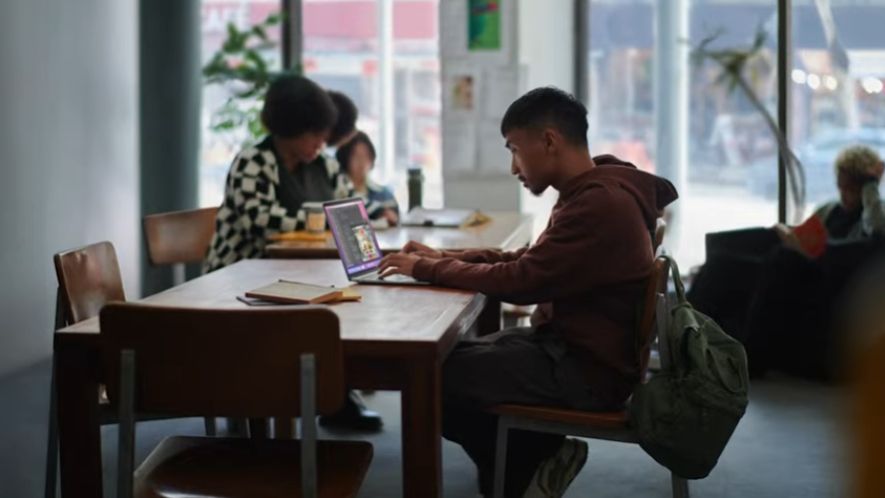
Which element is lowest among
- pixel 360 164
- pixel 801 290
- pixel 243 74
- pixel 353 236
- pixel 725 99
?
pixel 801 290

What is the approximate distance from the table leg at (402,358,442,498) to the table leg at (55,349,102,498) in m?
0.63

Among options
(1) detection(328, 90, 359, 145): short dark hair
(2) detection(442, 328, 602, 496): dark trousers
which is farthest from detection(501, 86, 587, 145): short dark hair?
(1) detection(328, 90, 359, 145): short dark hair

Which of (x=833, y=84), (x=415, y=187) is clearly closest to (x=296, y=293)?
(x=415, y=187)

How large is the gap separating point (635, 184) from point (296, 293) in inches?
33.4

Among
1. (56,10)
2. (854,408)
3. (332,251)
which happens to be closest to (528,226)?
(332,251)

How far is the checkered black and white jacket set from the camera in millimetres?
4391

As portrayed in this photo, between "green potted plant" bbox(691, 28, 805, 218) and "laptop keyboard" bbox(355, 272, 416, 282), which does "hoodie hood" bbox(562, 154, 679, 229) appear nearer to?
"laptop keyboard" bbox(355, 272, 416, 282)

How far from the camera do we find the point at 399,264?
328 cm

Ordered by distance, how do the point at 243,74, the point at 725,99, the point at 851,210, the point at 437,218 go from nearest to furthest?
the point at 437,218 < the point at 851,210 < the point at 243,74 < the point at 725,99

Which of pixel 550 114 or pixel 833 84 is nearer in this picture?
pixel 550 114

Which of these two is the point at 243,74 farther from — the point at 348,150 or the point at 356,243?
the point at 356,243

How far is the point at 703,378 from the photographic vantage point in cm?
288

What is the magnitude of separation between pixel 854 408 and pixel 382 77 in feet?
22.2

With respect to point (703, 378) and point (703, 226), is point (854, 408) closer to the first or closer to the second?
point (703, 378)
